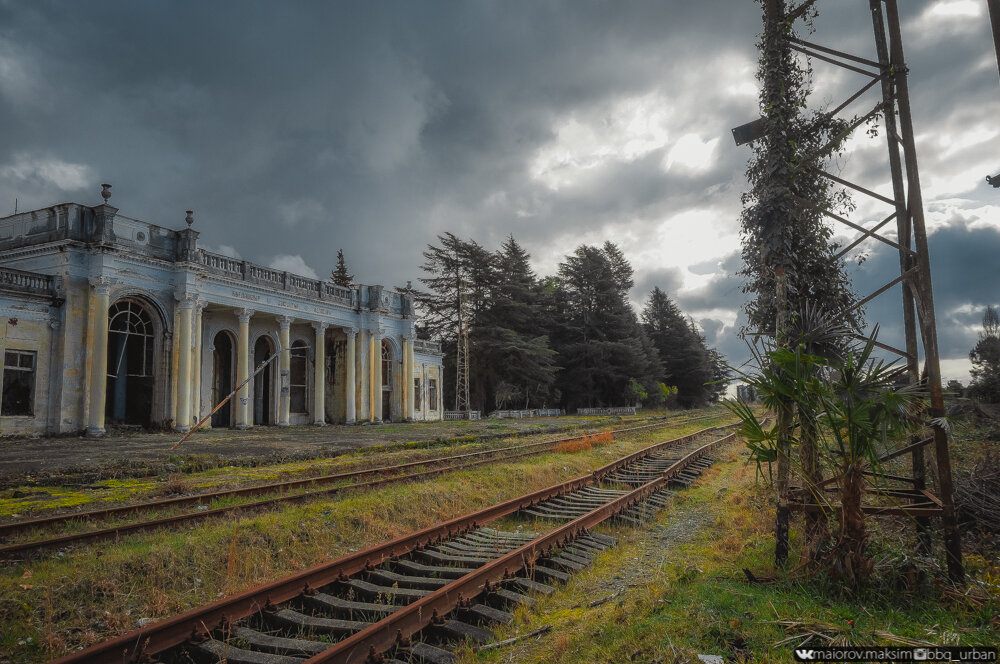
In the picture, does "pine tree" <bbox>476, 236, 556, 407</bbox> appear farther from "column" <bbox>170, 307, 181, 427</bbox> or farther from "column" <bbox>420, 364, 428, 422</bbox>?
"column" <bbox>170, 307, 181, 427</bbox>

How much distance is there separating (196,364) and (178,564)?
2134 centimetres

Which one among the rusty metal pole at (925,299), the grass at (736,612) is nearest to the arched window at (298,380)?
the grass at (736,612)

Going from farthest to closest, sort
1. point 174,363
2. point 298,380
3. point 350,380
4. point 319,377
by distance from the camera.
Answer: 1. point 350,380
2. point 298,380
3. point 319,377
4. point 174,363

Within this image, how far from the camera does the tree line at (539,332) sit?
5372cm

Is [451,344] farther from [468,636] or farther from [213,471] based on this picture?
[468,636]

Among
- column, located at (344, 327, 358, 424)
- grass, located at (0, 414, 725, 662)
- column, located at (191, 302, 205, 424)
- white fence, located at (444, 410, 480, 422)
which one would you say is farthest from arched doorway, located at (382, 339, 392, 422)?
grass, located at (0, 414, 725, 662)

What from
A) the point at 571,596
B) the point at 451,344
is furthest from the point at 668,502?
the point at 451,344

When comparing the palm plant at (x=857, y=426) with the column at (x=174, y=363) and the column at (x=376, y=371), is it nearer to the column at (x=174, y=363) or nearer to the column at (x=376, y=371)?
the column at (x=174, y=363)

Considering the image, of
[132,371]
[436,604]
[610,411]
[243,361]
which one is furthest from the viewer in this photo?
[610,411]

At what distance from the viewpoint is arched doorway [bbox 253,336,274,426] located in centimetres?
3188

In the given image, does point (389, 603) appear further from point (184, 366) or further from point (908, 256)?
point (184, 366)

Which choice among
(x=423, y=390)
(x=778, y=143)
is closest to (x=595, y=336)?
(x=423, y=390)

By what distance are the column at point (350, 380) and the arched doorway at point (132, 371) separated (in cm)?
1210

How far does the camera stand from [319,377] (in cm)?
3266
